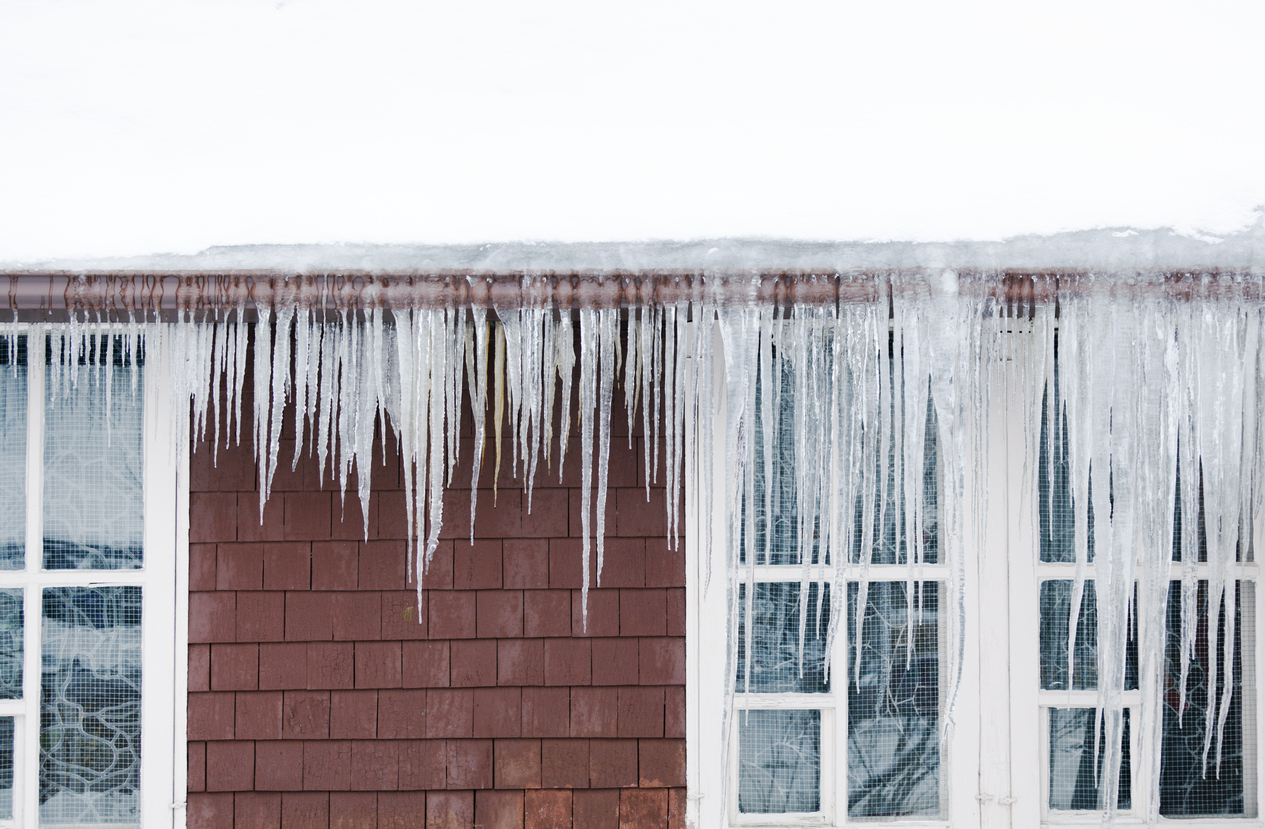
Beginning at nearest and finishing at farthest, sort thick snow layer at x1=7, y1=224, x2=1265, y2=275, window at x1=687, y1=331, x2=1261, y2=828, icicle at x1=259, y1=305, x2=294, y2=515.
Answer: thick snow layer at x1=7, y1=224, x2=1265, y2=275 → icicle at x1=259, y1=305, x2=294, y2=515 → window at x1=687, y1=331, x2=1261, y2=828

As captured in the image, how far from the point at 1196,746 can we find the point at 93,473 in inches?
153

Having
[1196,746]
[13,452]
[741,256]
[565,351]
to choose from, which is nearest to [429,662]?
[565,351]

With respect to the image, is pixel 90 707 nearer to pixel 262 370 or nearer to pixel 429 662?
pixel 429 662

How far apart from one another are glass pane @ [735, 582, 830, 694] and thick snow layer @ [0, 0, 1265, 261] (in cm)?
131

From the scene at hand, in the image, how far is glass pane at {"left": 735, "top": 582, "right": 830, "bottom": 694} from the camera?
285cm

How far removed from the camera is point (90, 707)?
2799 millimetres

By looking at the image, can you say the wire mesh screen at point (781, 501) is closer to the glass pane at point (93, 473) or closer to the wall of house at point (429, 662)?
the wall of house at point (429, 662)

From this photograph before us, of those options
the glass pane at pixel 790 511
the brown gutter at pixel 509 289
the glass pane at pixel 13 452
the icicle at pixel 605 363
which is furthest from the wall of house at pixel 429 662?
the brown gutter at pixel 509 289

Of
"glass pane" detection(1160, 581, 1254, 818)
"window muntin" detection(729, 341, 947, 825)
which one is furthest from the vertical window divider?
"glass pane" detection(1160, 581, 1254, 818)

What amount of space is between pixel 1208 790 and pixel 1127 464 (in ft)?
4.58

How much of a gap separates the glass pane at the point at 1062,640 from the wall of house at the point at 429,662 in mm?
1240

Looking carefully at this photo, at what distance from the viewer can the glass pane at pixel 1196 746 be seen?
2801 mm

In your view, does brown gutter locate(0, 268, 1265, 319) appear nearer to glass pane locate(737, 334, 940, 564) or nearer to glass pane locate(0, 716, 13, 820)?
glass pane locate(737, 334, 940, 564)

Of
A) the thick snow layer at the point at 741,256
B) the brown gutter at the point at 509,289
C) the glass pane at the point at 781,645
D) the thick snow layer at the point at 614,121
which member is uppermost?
the thick snow layer at the point at 614,121
